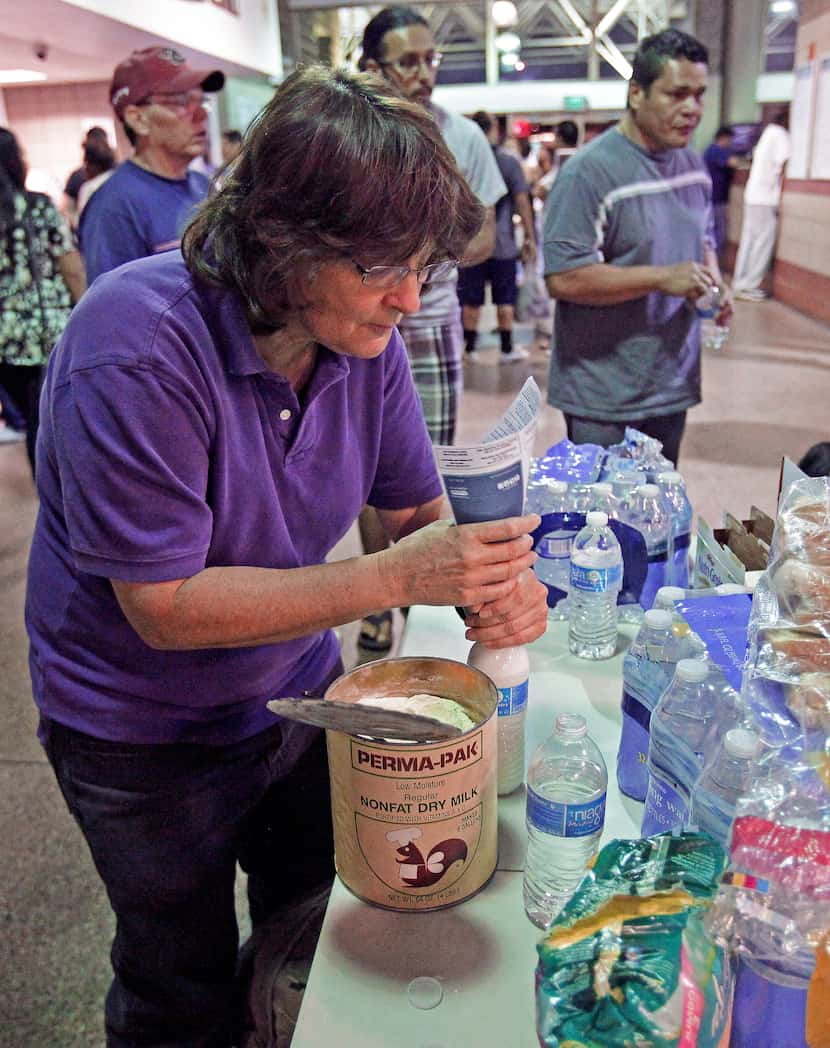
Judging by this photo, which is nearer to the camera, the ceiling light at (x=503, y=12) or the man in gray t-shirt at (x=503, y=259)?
the man in gray t-shirt at (x=503, y=259)

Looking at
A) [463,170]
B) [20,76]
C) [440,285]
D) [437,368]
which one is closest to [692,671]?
[440,285]

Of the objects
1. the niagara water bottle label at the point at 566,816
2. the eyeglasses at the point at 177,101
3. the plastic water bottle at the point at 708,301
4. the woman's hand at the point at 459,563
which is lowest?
the niagara water bottle label at the point at 566,816

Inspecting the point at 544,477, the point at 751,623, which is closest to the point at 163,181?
the point at 544,477

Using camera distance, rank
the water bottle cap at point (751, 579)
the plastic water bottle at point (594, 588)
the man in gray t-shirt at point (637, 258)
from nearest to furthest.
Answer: the water bottle cap at point (751, 579) → the plastic water bottle at point (594, 588) → the man in gray t-shirt at point (637, 258)

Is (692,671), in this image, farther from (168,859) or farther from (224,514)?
(168,859)

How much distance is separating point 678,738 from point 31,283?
3.43 m

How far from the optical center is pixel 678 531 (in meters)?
1.57

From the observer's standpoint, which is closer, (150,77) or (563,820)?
(563,820)

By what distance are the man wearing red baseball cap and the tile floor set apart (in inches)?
55.7

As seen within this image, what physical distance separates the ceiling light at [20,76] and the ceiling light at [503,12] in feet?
21.6

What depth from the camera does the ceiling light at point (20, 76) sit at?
10.0 m

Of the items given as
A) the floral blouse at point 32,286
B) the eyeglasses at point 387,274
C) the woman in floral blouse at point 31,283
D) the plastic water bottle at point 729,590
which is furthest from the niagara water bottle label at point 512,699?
the floral blouse at point 32,286

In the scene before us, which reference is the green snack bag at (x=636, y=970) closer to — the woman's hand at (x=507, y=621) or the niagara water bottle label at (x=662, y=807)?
the niagara water bottle label at (x=662, y=807)

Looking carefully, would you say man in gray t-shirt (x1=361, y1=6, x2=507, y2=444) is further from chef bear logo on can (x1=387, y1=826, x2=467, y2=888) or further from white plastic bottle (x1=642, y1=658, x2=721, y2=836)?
chef bear logo on can (x1=387, y1=826, x2=467, y2=888)
